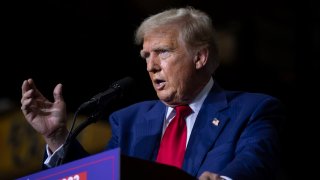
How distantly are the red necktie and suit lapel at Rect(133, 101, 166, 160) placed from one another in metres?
0.02

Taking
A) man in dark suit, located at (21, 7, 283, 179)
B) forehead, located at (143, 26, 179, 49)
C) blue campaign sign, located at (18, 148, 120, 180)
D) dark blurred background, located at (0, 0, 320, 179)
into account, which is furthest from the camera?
dark blurred background, located at (0, 0, 320, 179)

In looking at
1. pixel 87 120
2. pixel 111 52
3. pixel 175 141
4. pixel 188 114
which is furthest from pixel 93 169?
pixel 111 52

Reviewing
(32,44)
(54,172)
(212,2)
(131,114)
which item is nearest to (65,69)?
(32,44)

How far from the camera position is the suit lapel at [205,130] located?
2105 millimetres

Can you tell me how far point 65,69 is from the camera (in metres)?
4.47

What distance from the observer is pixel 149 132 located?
2.27 meters

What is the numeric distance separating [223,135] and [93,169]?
0.66 meters

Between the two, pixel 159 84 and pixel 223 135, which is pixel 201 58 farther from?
pixel 223 135

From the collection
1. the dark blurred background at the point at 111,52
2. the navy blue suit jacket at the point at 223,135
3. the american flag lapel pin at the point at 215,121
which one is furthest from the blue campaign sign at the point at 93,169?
the dark blurred background at the point at 111,52

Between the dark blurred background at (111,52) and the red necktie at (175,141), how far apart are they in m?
1.69

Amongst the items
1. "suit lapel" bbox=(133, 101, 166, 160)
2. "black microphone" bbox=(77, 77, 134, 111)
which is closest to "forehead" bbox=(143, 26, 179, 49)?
"suit lapel" bbox=(133, 101, 166, 160)

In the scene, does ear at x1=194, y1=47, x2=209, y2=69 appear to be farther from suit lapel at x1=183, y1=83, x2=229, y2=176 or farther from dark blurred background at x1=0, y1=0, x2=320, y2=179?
dark blurred background at x1=0, y1=0, x2=320, y2=179

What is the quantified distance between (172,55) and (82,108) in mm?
486

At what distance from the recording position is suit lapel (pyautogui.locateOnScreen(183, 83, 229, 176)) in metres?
2.11
